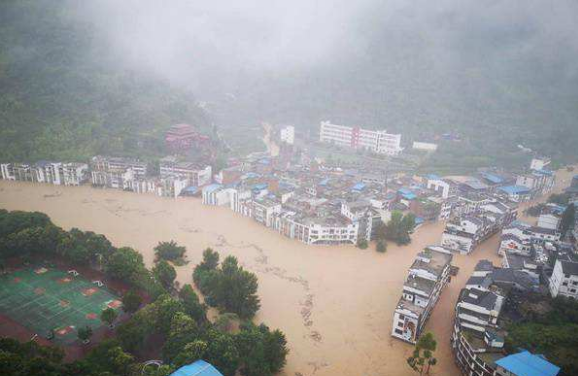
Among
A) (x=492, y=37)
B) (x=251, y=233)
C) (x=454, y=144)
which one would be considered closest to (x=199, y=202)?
(x=251, y=233)

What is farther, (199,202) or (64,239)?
(199,202)

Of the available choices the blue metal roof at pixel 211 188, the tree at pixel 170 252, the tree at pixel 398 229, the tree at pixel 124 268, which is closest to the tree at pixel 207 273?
the tree at pixel 170 252

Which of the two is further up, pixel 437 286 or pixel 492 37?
pixel 492 37

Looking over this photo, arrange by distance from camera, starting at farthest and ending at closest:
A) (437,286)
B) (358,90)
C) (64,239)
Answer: (358,90) < (64,239) < (437,286)

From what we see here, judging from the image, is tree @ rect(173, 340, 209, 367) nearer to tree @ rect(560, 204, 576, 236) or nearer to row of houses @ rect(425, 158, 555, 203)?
tree @ rect(560, 204, 576, 236)

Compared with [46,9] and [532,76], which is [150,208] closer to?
[46,9]

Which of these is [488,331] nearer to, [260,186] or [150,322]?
[150,322]

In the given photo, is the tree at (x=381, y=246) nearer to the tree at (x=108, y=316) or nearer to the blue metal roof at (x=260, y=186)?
the blue metal roof at (x=260, y=186)
